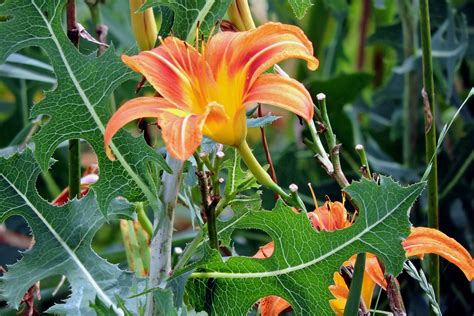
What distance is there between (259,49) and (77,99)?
0.19 m

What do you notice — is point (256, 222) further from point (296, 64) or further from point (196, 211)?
point (296, 64)

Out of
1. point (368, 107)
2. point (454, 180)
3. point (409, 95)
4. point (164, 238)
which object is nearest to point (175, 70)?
point (164, 238)

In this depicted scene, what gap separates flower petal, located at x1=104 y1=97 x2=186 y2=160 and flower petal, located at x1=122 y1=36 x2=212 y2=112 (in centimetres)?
1

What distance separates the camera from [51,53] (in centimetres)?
82

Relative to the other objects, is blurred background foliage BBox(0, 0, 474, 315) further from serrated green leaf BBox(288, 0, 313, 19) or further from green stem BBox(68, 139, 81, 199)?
serrated green leaf BBox(288, 0, 313, 19)

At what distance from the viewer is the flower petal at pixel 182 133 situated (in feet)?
2.03

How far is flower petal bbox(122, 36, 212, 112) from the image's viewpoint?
2.32 ft

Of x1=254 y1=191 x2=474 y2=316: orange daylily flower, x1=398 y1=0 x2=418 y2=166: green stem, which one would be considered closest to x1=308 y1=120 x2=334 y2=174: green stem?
x1=254 y1=191 x2=474 y2=316: orange daylily flower

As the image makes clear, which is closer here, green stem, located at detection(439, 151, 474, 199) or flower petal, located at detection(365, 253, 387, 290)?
flower petal, located at detection(365, 253, 387, 290)

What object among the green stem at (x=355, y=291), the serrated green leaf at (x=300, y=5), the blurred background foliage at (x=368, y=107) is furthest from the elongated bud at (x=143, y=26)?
the blurred background foliage at (x=368, y=107)

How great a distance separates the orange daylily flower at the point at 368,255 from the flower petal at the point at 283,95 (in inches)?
6.5

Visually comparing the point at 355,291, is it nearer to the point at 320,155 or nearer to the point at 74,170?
the point at 320,155

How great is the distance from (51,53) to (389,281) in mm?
351

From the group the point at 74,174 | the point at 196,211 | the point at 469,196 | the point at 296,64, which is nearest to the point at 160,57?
the point at 196,211
